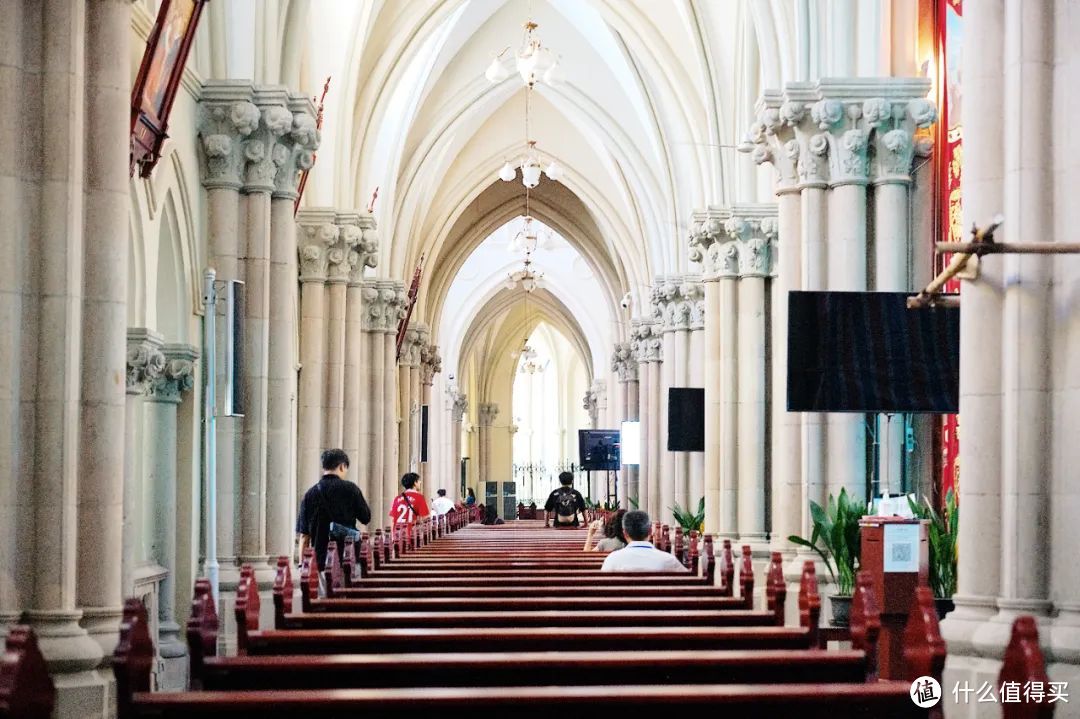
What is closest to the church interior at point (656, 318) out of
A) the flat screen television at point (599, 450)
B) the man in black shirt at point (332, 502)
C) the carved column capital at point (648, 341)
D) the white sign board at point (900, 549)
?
the white sign board at point (900, 549)

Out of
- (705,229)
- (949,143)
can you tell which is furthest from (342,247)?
(949,143)

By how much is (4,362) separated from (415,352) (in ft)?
86.1

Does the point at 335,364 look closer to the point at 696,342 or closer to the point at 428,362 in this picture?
the point at 696,342

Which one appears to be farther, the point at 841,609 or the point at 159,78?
the point at 159,78

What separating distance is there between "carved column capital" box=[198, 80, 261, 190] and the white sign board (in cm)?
738

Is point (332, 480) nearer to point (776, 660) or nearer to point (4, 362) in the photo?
point (4, 362)

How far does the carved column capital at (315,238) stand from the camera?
2009 cm

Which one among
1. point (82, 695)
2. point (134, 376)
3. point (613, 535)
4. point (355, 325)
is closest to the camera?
point (82, 695)

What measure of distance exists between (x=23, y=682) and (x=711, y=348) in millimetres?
16398

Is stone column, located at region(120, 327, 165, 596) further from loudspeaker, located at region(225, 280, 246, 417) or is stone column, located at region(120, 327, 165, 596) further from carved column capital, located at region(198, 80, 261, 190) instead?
carved column capital, located at region(198, 80, 261, 190)

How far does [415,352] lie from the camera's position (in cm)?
3403

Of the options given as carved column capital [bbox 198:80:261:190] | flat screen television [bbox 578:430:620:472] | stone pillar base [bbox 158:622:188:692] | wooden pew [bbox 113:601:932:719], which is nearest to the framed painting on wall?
carved column capital [bbox 198:80:261:190]

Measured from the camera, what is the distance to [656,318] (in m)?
29.9

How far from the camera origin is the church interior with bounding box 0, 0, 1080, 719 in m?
7.53
